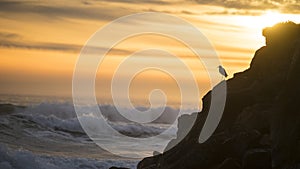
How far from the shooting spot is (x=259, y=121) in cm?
1688

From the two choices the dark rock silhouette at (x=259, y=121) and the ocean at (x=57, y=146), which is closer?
the dark rock silhouette at (x=259, y=121)

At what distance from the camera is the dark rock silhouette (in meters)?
14.1

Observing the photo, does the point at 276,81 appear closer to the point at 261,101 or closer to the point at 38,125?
the point at 261,101

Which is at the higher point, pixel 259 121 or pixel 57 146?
pixel 259 121

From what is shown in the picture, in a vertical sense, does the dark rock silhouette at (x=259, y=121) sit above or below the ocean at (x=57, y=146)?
above

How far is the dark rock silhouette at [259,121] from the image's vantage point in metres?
14.1

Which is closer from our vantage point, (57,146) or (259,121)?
(259,121)

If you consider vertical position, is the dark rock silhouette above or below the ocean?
above

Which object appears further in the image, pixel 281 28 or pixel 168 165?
pixel 281 28

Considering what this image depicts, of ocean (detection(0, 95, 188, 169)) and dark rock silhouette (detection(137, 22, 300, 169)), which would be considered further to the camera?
ocean (detection(0, 95, 188, 169))

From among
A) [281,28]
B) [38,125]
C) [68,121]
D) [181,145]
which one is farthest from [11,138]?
[281,28]

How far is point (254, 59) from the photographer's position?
20391 millimetres

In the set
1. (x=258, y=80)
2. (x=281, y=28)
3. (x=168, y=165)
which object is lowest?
(x=168, y=165)

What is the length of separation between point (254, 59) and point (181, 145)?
4347 mm
